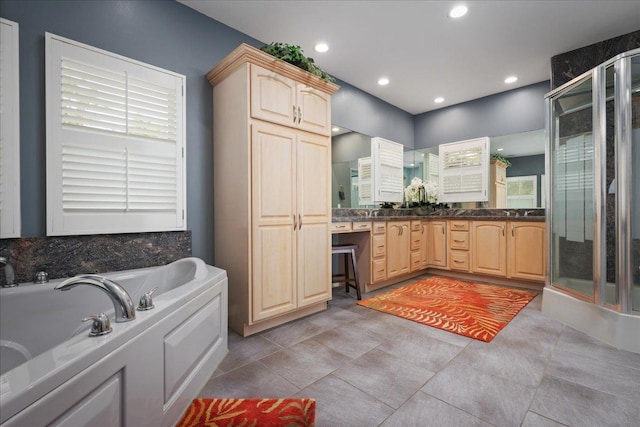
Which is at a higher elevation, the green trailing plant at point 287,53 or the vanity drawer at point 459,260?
the green trailing plant at point 287,53

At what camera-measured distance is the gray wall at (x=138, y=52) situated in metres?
1.83

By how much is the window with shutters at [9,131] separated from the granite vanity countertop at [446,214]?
2329 mm

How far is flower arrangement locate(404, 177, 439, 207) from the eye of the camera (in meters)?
4.88

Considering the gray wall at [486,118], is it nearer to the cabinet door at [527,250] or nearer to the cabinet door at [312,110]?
the cabinet door at [527,250]

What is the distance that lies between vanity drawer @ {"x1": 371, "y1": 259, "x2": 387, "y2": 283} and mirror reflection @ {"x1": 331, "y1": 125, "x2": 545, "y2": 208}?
84cm

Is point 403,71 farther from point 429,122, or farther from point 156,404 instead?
point 156,404

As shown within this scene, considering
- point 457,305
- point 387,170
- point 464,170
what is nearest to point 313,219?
point 457,305

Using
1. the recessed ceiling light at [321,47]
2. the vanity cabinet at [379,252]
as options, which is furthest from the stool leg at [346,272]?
the recessed ceiling light at [321,47]

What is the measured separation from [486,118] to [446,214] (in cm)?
154

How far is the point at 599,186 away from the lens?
2338 mm

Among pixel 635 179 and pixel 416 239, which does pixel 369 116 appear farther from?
pixel 635 179

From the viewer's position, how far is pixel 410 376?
1747 millimetres

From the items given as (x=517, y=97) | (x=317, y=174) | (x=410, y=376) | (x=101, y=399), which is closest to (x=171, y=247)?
(x=317, y=174)

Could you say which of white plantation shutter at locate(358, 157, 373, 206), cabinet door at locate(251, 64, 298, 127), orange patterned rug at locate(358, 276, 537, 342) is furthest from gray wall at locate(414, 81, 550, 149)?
cabinet door at locate(251, 64, 298, 127)
